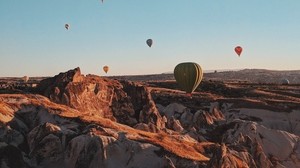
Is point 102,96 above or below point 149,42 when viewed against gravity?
below

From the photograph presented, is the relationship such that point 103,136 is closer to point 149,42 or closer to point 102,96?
point 102,96

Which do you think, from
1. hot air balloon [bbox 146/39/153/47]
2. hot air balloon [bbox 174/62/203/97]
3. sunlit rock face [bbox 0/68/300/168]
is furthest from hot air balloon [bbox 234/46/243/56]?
sunlit rock face [bbox 0/68/300/168]

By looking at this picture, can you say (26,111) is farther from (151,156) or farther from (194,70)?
(194,70)

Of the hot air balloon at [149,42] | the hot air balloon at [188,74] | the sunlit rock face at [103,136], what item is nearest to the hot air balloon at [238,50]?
the hot air balloon at [149,42]

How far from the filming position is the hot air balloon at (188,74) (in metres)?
60.4

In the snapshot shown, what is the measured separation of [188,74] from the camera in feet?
200

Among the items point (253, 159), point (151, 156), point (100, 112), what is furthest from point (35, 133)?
point (253, 159)

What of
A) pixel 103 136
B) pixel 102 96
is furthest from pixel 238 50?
pixel 103 136

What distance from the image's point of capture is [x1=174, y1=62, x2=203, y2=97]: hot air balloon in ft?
198

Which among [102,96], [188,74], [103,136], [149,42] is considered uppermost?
[149,42]

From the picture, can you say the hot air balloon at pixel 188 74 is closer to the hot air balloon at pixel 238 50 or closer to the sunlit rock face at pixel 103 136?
the sunlit rock face at pixel 103 136

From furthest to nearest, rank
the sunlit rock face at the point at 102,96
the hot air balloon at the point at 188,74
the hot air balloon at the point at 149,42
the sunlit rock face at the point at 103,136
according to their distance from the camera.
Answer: the hot air balloon at the point at 149,42 < the hot air balloon at the point at 188,74 < the sunlit rock face at the point at 102,96 < the sunlit rock face at the point at 103,136

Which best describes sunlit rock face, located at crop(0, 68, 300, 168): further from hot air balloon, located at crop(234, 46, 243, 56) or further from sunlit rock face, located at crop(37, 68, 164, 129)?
hot air balloon, located at crop(234, 46, 243, 56)

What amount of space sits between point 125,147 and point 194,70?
1489 inches
